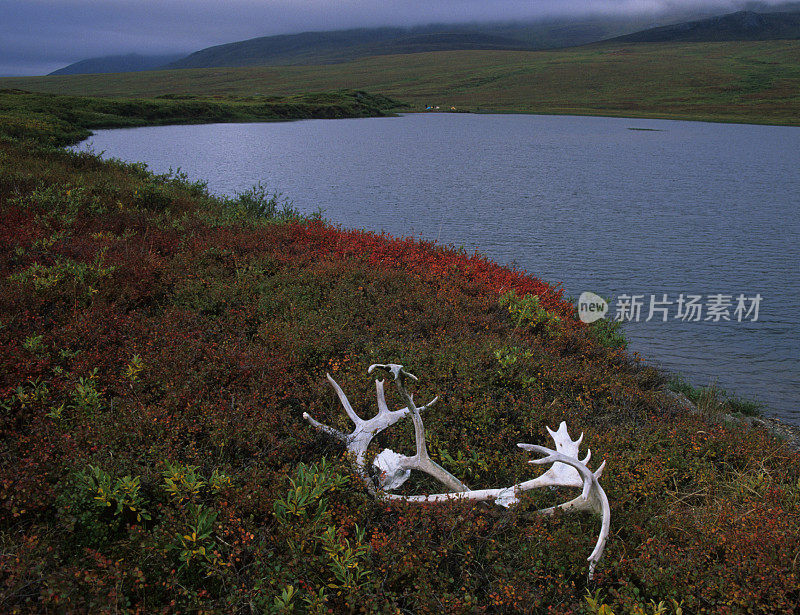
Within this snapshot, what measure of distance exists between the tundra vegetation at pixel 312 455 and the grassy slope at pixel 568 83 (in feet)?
302

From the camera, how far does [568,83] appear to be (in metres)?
139

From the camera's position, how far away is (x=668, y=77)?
433 feet

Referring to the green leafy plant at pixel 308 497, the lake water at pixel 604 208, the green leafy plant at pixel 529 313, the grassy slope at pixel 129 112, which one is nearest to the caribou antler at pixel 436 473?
the green leafy plant at pixel 308 497

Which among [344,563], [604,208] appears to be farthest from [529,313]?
[604,208]

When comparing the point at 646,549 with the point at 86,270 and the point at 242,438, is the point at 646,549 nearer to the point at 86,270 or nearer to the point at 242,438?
the point at 242,438

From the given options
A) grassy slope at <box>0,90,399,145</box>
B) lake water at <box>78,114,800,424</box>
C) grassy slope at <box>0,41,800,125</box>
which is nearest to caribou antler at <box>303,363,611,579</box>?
lake water at <box>78,114,800,424</box>

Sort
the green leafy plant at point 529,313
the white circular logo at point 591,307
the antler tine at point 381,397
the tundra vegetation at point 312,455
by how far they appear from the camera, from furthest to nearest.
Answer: the white circular logo at point 591,307 < the green leafy plant at point 529,313 < the antler tine at point 381,397 < the tundra vegetation at point 312,455

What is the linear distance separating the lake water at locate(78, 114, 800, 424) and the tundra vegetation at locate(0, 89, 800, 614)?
3808mm

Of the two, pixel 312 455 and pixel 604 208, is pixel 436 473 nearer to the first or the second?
pixel 312 455

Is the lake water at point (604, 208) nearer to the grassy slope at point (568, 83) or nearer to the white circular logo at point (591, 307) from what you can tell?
the white circular logo at point (591, 307)

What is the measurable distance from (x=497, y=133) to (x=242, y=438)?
6124 centimetres

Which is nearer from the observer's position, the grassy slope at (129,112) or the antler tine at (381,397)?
the antler tine at (381,397)

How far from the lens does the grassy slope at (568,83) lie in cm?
10194

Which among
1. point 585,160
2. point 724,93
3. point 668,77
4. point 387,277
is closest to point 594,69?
point 668,77
